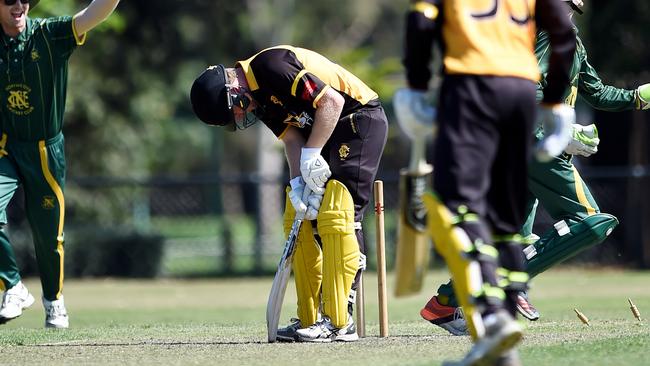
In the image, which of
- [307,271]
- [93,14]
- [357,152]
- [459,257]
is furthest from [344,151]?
[93,14]

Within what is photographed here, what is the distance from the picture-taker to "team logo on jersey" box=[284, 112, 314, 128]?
6906mm

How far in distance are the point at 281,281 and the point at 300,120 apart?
0.98 m

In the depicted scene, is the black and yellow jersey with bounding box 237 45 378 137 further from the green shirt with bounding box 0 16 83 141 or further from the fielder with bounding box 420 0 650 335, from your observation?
the green shirt with bounding box 0 16 83 141

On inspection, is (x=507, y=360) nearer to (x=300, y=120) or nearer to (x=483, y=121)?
(x=483, y=121)

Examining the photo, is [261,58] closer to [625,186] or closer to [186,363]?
[186,363]

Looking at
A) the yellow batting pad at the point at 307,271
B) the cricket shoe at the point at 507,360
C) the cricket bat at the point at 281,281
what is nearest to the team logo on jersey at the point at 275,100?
the cricket bat at the point at 281,281

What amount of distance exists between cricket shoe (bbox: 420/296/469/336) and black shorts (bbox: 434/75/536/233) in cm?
209

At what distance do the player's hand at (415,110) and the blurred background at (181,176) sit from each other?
9.98 m

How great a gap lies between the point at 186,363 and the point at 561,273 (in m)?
11.0

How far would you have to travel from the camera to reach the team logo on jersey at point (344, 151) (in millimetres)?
6951

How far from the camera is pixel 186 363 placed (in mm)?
5949

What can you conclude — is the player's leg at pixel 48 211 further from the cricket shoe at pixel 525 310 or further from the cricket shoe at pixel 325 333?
the cricket shoe at pixel 525 310

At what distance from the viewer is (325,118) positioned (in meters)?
6.75

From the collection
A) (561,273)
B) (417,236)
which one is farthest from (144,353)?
(561,273)
